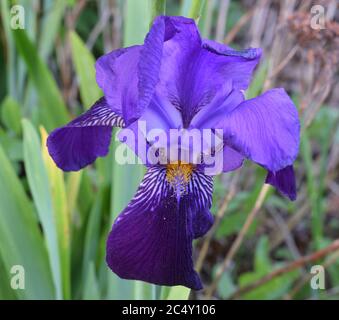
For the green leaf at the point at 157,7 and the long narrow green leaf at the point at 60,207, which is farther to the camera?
the long narrow green leaf at the point at 60,207

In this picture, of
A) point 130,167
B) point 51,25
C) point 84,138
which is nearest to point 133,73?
point 84,138

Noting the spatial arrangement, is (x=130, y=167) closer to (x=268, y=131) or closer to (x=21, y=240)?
(x=21, y=240)

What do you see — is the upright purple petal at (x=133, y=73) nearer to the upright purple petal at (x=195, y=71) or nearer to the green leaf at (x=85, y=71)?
the upright purple petal at (x=195, y=71)

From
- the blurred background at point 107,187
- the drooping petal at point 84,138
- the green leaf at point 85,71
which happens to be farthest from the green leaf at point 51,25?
the drooping petal at point 84,138

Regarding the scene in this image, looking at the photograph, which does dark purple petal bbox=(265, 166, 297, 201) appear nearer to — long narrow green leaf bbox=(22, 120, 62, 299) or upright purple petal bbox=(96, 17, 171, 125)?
upright purple petal bbox=(96, 17, 171, 125)

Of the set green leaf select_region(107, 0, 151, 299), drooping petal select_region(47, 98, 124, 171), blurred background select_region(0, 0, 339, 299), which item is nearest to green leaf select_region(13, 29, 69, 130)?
blurred background select_region(0, 0, 339, 299)
